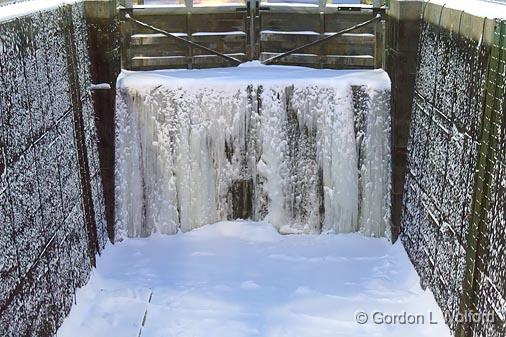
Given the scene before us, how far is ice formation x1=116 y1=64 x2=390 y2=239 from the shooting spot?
293 inches

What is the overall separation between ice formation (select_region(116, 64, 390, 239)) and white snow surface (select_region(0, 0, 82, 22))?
1508 mm

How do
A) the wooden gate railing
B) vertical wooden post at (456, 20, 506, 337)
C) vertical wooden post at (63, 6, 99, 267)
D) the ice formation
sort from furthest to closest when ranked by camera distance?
1. the wooden gate railing
2. the ice formation
3. vertical wooden post at (63, 6, 99, 267)
4. vertical wooden post at (456, 20, 506, 337)

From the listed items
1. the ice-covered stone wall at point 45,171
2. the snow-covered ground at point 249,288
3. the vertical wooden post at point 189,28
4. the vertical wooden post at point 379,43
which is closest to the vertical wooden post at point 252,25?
the vertical wooden post at point 189,28

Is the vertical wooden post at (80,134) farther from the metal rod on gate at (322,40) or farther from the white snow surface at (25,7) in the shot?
the metal rod on gate at (322,40)

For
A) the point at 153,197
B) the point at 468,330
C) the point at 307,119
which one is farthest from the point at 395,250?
the point at 153,197

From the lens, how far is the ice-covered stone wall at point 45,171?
4613mm

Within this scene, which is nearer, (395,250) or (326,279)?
(326,279)

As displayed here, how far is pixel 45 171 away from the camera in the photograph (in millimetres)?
5453

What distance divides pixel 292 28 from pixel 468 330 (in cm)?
462

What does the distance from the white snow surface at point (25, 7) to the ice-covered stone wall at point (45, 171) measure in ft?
0.18

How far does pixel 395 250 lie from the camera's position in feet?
Result: 23.9

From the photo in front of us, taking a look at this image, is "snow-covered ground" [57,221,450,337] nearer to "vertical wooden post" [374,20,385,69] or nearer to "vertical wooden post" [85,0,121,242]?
"vertical wooden post" [85,0,121,242]

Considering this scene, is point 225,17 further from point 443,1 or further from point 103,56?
point 443,1

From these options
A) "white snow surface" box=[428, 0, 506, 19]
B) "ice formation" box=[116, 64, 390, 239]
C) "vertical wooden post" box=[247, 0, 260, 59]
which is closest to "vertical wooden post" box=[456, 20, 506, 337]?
"white snow surface" box=[428, 0, 506, 19]
